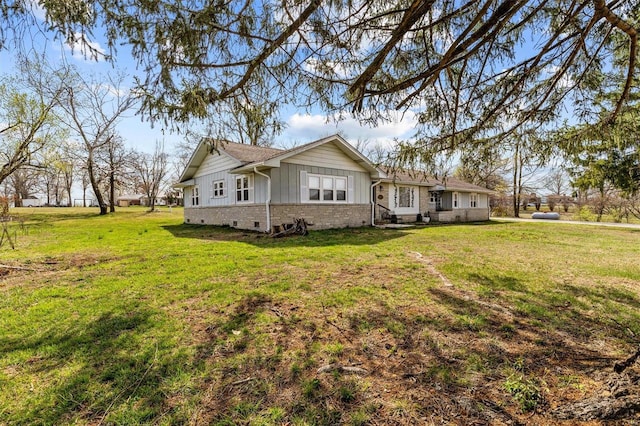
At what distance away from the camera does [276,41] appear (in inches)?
137

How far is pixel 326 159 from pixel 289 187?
89.1 inches

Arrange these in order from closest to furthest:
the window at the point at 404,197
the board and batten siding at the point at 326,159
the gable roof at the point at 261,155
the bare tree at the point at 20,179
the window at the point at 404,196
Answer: the gable roof at the point at 261,155
the board and batten siding at the point at 326,159
the window at the point at 404,197
the window at the point at 404,196
the bare tree at the point at 20,179

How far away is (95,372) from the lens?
8.23ft

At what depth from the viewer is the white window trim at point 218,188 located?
1465cm

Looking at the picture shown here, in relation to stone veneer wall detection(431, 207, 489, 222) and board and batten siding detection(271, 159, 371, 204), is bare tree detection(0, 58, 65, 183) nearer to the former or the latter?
board and batten siding detection(271, 159, 371, 204)

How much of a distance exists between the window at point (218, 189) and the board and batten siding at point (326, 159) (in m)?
4.51

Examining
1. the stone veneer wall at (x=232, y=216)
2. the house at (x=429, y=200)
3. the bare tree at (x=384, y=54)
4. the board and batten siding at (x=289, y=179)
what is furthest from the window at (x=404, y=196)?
the bare tree at (x=384, y=54)

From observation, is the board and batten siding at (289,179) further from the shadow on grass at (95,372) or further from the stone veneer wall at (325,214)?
the shadow on grass at (95,372)

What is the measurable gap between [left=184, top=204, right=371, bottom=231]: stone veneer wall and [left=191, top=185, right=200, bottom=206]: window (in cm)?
166

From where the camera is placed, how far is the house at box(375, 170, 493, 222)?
56.8ft

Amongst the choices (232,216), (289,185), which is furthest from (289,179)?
(232,216)

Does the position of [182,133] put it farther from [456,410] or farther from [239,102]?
[456,410]

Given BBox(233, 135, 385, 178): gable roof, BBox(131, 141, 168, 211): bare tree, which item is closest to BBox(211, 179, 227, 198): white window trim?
BBox(233, 135, 385, 178): gable roof

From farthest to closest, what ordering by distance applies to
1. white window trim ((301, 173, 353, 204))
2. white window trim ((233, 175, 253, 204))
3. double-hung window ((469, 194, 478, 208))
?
double-hung window ((469, 194, 478, 208))
white window trim ((233, 175, 253, 204))
white window trim ((301, 173, 353, 204))
